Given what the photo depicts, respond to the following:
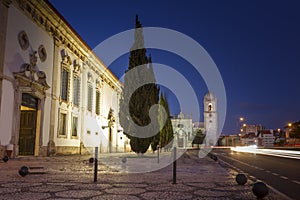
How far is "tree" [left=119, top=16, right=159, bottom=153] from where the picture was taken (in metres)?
21.3

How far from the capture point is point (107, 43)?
123 feet

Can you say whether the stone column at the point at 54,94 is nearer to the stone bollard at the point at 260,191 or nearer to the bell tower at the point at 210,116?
the stone bollard at the point at 260,191

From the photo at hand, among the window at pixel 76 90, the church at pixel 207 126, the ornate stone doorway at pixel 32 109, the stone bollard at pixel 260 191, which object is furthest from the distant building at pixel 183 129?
the stone bollard at pixel 260 191

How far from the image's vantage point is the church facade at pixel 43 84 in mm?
17266

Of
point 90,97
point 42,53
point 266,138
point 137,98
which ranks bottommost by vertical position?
point 266,138

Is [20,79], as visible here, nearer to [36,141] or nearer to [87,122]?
[36,141]

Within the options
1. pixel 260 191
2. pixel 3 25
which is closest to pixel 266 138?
pixel 3 25

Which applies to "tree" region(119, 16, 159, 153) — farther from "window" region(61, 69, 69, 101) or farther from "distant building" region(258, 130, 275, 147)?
"distant building" region(258, 130, 275, 147)

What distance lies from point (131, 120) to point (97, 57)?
47.5ft

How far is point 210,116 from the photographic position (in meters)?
111

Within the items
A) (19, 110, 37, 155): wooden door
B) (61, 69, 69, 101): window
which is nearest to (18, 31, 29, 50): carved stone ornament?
(19, 110, 37, 155): wooden door

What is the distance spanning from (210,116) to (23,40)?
9652cm

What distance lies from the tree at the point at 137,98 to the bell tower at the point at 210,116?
90168 mm

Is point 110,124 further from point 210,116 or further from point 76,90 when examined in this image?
point 210,116
